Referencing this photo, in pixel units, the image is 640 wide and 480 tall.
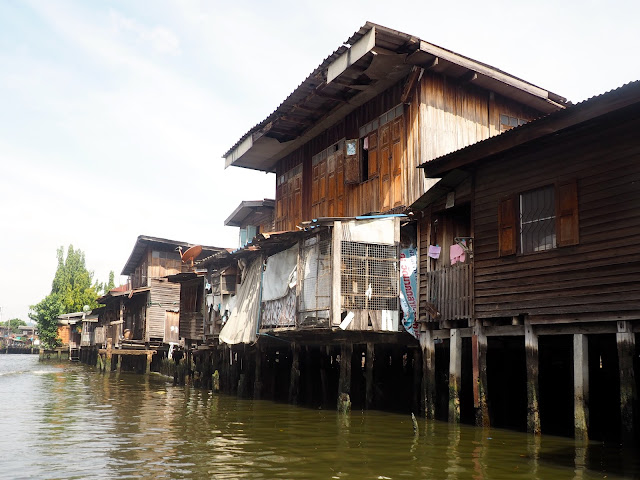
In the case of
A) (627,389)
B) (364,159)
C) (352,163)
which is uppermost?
(364,159)

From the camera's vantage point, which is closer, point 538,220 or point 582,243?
point 582,243

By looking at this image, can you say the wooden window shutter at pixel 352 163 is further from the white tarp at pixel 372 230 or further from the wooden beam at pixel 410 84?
the white tarp at pixel 372 230

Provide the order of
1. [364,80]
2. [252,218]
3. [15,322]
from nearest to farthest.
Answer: [364,80]
[252,218]
[15,322]

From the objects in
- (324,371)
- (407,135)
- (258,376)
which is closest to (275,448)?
(324,371)

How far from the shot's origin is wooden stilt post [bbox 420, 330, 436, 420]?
1418 cm

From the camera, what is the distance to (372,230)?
15938mm

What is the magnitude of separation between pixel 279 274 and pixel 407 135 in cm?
558

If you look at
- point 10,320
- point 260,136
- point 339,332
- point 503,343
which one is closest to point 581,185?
point 503,343

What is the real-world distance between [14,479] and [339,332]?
8.82 meters

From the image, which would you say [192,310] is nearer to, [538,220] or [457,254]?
[457,254]

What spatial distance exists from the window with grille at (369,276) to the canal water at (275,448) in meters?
2.75

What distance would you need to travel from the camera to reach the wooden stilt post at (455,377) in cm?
1332

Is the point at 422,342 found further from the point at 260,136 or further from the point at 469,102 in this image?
the point at 260,136

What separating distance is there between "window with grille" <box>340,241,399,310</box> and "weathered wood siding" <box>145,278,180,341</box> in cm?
2564
